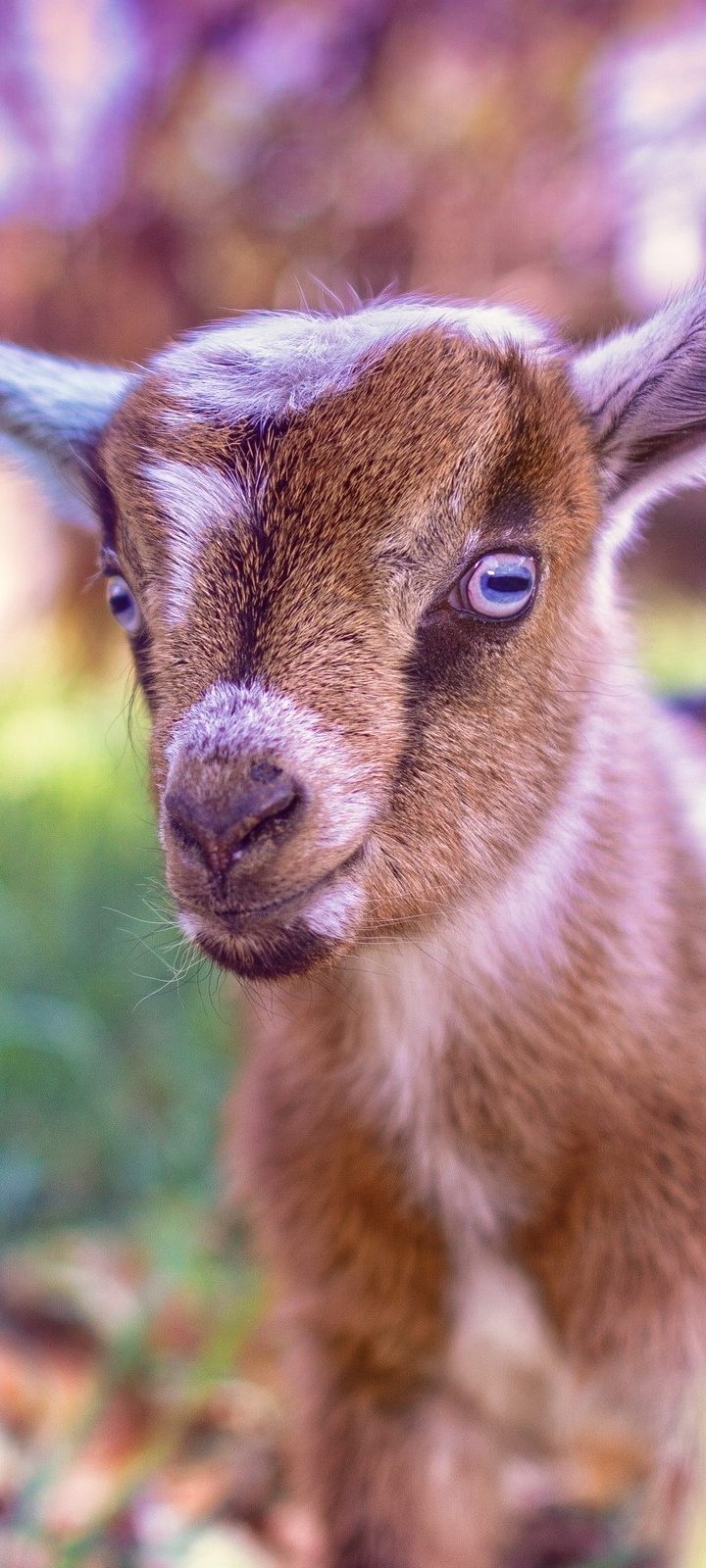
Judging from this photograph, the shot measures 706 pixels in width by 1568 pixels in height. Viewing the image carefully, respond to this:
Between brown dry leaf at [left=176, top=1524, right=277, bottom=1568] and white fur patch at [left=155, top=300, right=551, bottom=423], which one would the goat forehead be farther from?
brown dry leaf at [left=176, top=1524, right=277, bottom=1568]

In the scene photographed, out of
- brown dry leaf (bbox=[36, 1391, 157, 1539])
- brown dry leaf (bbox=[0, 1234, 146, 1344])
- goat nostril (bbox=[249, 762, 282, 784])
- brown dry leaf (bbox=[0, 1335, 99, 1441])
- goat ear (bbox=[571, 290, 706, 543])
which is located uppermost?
goat ear (bbox=[571, 290, 706, 543])

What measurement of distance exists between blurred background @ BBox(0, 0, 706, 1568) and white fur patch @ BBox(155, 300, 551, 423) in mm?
810

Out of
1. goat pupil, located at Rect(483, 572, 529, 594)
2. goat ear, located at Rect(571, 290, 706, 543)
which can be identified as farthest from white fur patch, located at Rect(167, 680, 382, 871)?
goat ear, located at Rect(571, 290, 706, 543)

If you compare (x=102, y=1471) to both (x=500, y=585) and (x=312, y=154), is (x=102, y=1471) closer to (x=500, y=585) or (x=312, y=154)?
(x=500, y=585)

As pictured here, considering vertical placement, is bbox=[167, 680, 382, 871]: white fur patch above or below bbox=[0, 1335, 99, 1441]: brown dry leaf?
above

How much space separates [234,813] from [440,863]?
0.33 m

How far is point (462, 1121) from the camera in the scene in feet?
6.05

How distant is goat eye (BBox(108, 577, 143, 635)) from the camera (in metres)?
1.57

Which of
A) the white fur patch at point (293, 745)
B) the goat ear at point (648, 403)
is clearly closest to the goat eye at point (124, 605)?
the white fur patch at point (293, 745)

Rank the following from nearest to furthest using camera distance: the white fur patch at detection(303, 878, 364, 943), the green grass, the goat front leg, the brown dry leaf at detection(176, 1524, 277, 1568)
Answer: the white fur patch at detection(303, 878, 364, 943) < the goat front leg < the brown dry leaf at detection(176, 1524, 277, 1568) < the green grass

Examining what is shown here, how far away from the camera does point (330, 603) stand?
52.6 inches

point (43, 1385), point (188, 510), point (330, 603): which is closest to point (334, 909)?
point (330, 603)

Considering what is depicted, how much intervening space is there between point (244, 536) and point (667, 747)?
1.04 meters

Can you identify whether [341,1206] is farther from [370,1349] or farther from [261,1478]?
[261,1478]
